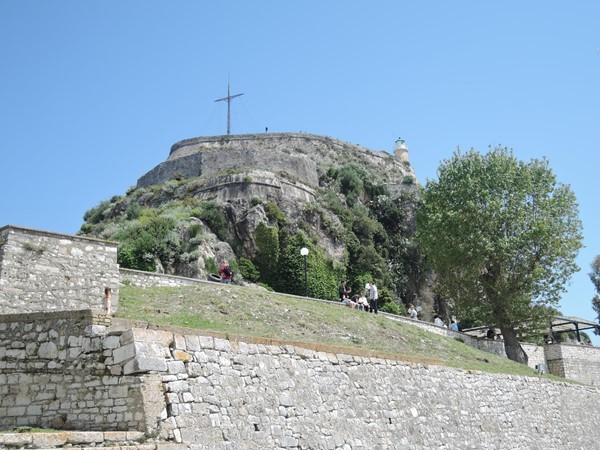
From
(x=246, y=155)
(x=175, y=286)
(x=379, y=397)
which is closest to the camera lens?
(x=379, y=397)

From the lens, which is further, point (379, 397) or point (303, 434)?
point (379, 397)

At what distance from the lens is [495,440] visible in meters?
18.2

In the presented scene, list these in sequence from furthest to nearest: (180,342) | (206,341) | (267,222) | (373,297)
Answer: (267,222)
(373,297)
(206,341)
(180,342)

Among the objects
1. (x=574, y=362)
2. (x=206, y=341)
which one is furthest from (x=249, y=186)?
(x=206, y=341)

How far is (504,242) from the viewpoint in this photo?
31000 mm

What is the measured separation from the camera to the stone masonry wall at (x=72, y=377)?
29.9 ft

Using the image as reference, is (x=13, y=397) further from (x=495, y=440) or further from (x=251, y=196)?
(x=251, y=196)

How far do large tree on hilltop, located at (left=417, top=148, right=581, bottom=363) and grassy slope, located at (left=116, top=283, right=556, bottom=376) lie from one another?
6113 mm

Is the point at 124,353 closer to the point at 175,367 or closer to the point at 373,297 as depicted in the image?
the point at 175,367

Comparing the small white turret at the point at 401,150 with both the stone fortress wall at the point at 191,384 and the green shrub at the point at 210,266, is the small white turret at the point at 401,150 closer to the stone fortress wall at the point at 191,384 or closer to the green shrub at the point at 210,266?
the green shrub at the point at 210,266

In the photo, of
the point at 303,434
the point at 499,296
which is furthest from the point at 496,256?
the point at 303,434

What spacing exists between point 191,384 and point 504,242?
23.7 metres

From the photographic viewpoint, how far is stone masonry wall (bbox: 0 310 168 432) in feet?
29.9

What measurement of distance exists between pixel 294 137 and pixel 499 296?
3604 cm
